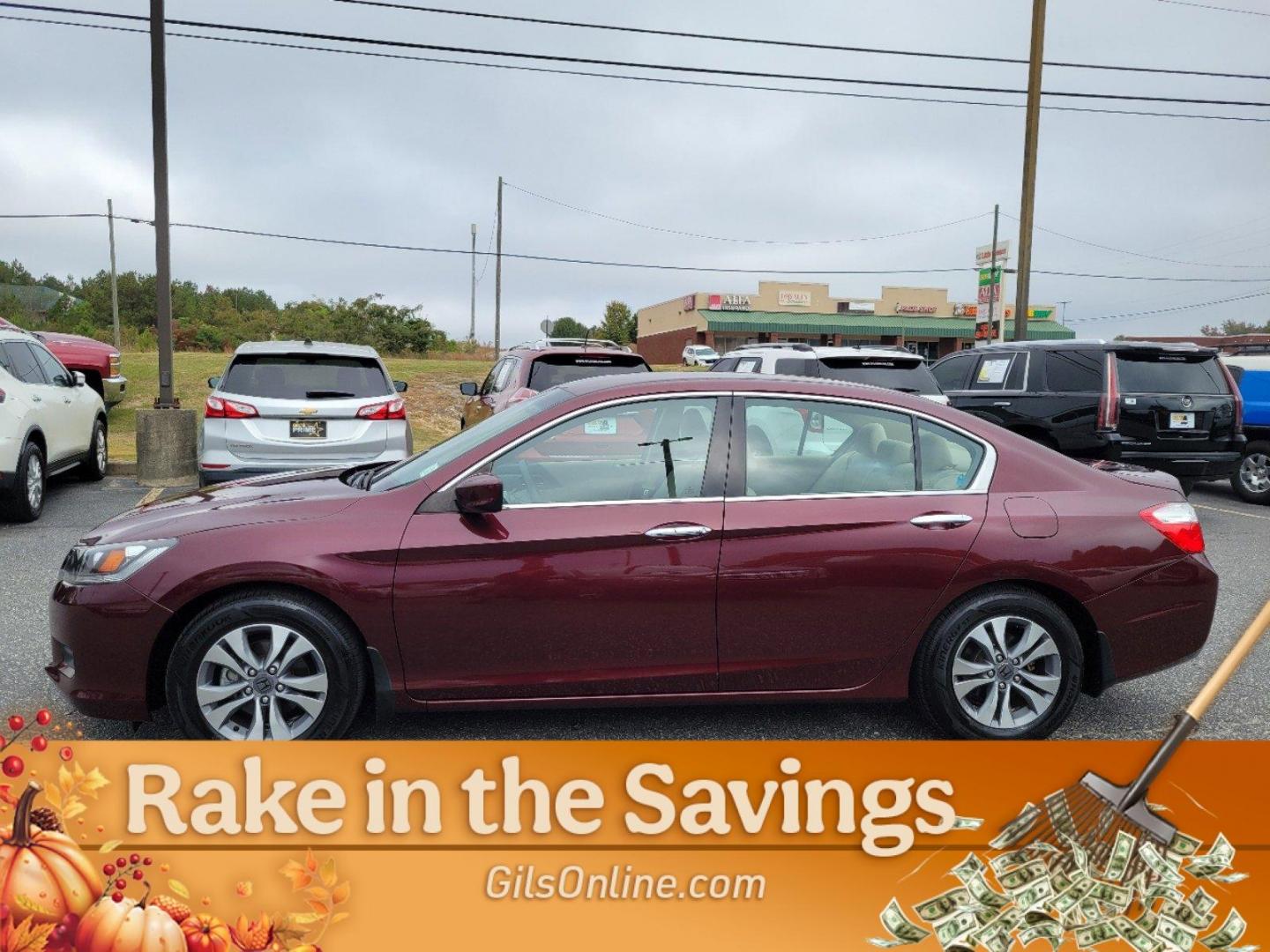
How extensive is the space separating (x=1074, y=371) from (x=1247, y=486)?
3.34 metres

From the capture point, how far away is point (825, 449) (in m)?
4.02

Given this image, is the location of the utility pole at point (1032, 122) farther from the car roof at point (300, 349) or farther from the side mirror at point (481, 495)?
the side mirror at point (481, 495)

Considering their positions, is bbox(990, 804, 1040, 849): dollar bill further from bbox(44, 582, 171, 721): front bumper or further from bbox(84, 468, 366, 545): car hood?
bbox(44, 582, 171, 721): front bumper

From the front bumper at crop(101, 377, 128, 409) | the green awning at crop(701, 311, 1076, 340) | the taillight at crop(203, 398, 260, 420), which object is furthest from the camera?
the green awning at crop(701, 311, 1076, 340)

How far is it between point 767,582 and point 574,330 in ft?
291

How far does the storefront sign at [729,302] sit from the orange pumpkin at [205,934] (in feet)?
209

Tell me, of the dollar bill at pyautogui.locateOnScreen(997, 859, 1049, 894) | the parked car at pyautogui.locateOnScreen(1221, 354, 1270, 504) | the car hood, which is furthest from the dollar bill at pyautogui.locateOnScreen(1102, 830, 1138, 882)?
the parked car at pyautogui.locateOnScreen(1221, 354, 1270, 504)

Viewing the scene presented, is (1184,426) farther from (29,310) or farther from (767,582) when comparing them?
(29,310)

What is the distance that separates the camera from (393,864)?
7.86 feet

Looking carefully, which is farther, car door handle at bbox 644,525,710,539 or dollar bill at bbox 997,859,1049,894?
car door handle at bbox 644,525,710,539

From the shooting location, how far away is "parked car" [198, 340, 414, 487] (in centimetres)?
822

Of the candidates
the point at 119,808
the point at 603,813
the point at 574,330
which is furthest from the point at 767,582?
the point at 574,330

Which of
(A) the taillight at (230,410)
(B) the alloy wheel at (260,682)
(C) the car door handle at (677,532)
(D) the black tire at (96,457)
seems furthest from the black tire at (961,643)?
(D) the black tire at (96,457)

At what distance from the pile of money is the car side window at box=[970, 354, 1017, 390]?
8.72 m
